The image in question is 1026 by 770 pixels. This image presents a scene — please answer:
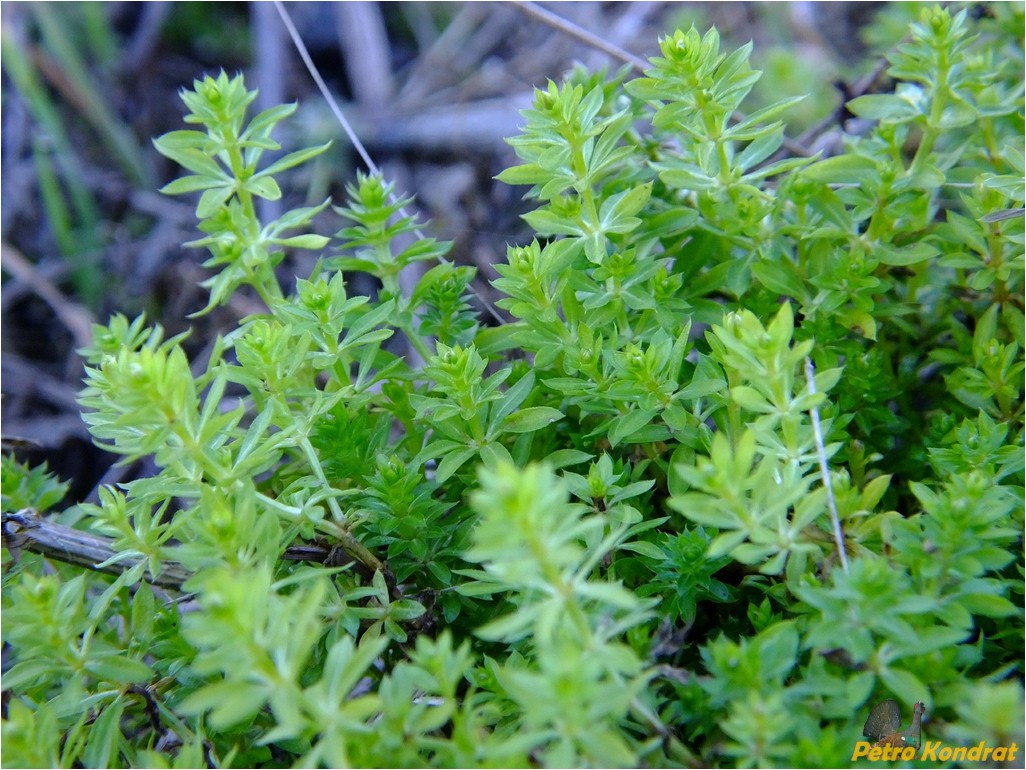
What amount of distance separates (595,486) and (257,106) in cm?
282

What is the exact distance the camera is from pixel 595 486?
1602 millimetres

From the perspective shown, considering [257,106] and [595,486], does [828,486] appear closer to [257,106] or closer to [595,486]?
[595,486]

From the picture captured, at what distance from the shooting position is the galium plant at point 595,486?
125cm

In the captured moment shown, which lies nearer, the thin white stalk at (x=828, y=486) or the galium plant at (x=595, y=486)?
the galium plant at (x=595, y=486)

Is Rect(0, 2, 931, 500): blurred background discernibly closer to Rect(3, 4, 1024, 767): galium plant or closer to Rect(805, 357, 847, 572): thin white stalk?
Rect(3, 4, 1024, 767): galium plant

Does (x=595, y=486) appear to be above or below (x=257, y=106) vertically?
below

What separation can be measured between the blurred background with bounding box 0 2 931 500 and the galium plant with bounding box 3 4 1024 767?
48.5 inches

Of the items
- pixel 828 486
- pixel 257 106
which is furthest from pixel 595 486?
pixel 257 106

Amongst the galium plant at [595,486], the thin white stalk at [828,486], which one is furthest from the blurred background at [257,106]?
the thin white stalk at [828,486]

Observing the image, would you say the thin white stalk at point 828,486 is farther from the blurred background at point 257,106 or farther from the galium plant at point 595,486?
the blurred background at point 257,106

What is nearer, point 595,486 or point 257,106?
point 595,486

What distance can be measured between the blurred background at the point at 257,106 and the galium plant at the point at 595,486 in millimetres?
1231

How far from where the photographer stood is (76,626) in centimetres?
153

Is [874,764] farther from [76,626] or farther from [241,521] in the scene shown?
[76,626]
